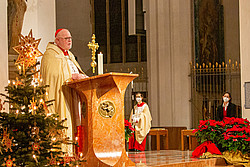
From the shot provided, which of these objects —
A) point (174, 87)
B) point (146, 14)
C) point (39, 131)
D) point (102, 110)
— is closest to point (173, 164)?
point (102, 110)

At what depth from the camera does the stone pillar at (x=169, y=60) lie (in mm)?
15156

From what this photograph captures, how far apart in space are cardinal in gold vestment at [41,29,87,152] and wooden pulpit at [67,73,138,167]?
0.28 meters

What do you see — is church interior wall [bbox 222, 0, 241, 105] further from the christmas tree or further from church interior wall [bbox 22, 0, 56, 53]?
the christmas tree

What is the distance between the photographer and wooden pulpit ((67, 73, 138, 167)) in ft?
19.6

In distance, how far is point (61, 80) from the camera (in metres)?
6.41

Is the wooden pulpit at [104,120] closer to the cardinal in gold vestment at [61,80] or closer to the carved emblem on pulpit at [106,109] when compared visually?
the carved emblem on pulpit at [106,109]

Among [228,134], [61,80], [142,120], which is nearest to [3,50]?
[61,80]

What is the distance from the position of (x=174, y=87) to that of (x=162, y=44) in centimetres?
155

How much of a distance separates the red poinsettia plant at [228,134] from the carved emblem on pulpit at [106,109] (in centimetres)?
290

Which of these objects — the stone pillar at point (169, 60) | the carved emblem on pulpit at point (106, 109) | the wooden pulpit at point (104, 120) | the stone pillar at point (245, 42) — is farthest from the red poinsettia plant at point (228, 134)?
the stone pillar at point (169, 60)

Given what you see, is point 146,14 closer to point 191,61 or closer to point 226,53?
point 191,61

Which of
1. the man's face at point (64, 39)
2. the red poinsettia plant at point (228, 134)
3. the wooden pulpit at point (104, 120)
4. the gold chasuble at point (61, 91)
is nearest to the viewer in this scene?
the wooden pulpit at point (104, 120)

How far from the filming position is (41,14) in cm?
1057

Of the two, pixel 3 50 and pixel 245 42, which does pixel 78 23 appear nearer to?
pixel 245 42
